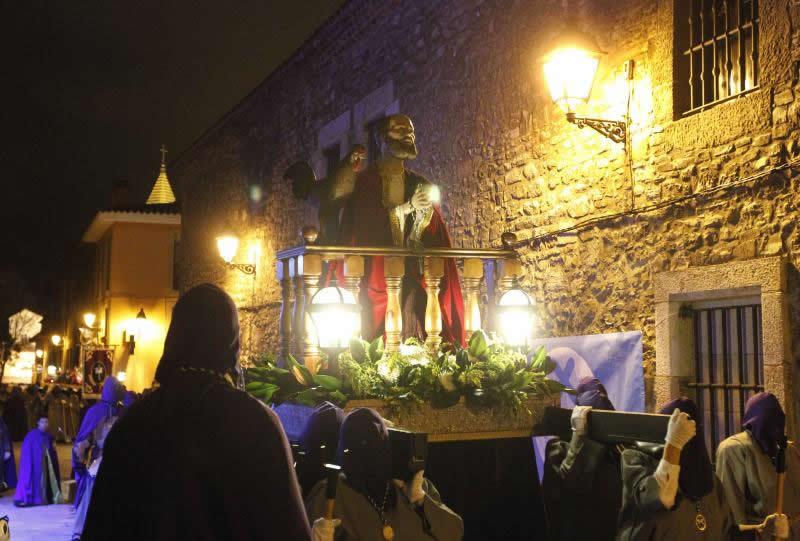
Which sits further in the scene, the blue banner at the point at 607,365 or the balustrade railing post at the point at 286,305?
the blue banner at the point at 607,365

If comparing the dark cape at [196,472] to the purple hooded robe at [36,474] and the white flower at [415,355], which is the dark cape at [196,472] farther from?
the purple hooded robe at [36,474]

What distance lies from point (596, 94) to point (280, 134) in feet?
30.0

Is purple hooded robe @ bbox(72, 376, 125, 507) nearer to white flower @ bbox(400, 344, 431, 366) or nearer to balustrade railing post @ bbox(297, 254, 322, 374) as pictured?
balustrade railing post @ bbox(297, 254, 322, 374)

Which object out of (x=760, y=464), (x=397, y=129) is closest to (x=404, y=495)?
(x=760, y=464)

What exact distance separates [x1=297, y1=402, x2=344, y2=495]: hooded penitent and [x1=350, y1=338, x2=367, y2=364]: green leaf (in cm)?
94

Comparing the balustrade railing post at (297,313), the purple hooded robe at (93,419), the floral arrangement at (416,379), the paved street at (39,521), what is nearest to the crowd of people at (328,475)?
the floral arrangement at (416,379)

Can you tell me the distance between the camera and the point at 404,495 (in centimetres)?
416

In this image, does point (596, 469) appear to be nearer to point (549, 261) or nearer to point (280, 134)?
point (549, 261)

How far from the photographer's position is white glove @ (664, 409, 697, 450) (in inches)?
164

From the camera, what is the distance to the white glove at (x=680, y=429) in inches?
164

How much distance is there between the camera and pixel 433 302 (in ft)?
21.4

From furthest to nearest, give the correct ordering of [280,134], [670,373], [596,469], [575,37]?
[280,134] → [575,37] → [670,373] → [596,469]

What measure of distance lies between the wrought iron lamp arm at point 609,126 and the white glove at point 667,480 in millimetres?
4480

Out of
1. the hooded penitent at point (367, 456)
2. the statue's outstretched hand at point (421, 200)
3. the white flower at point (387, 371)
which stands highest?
the statue's outstretched hand at point (421, 200)
